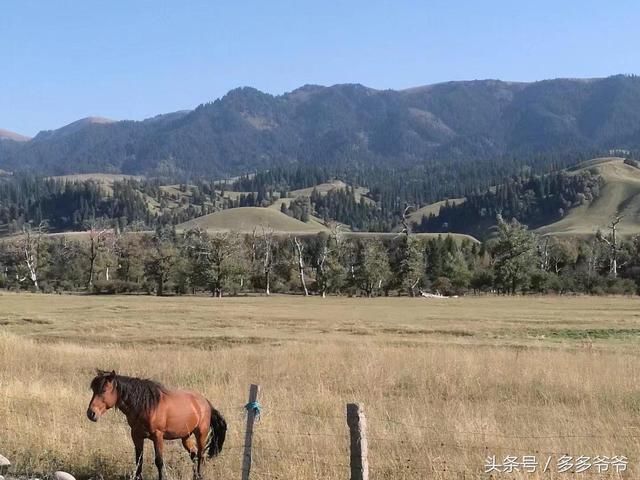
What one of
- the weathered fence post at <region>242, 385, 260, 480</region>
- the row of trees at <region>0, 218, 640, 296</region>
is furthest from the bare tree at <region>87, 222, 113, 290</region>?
the weathered fence post at <region>242, 385, 260, 480</region>

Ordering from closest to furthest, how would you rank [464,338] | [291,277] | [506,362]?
[506,362]
[464,338]
[291,277]

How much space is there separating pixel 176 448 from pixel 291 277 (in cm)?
10506

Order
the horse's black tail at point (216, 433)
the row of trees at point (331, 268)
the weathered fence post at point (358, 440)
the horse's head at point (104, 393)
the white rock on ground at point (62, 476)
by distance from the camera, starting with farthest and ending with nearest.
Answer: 1. the row of trees at point (331, 268)
2. the horse's black tail at point (216, 433)
3. the white rock on ground at point (62, 476)
4. the horse's head at point (104, 393)
5. the weathered fence post at point (358, 440)

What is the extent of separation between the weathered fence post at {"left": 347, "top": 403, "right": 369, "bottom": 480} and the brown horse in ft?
7.25

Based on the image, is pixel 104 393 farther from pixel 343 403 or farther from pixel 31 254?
pixel 31 254

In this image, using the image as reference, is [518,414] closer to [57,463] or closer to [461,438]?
[461,438]

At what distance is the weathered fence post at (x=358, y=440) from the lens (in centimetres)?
759

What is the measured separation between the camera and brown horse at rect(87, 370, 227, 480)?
325 inches

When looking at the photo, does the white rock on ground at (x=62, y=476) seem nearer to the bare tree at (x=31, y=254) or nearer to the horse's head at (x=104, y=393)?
the horse's head at (x=104, y=393)

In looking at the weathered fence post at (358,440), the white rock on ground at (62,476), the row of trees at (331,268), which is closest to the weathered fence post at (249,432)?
the weathered fence post at (358,440)

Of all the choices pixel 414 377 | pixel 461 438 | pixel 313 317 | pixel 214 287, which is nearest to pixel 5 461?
pixel 461 438

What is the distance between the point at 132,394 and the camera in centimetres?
831

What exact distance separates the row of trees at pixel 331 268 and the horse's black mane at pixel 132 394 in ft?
292

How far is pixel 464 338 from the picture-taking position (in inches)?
1389
